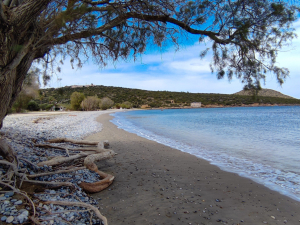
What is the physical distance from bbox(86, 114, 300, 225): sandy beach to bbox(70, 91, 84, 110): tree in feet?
152

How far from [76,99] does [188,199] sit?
4929 cm

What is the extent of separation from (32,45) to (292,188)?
5.62 metres

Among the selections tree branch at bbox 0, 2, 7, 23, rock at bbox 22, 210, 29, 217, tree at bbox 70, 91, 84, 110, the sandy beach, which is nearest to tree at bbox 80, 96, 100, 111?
tree at bbox 70, 91, 84, 110

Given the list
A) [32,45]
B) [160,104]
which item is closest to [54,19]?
[32,45]

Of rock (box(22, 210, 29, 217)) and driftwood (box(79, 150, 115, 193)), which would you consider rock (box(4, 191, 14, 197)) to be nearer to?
rock (box(22, 210, 29, 217))

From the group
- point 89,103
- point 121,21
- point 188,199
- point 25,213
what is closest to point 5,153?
point 25,213

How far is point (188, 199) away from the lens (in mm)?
3494

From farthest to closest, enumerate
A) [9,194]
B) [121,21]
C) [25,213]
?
[121,21]
[9,194]
[25,213]

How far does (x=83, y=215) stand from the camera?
2721 millimetres

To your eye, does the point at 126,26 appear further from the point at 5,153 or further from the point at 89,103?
the point at 89,103

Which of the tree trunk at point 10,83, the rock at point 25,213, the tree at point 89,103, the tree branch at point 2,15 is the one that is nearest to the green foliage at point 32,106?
the tree at point 89,103

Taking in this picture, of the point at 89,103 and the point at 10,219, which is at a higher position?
the point at 89,103

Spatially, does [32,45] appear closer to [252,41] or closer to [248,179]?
[252,41]

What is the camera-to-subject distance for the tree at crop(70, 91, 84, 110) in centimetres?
4826
